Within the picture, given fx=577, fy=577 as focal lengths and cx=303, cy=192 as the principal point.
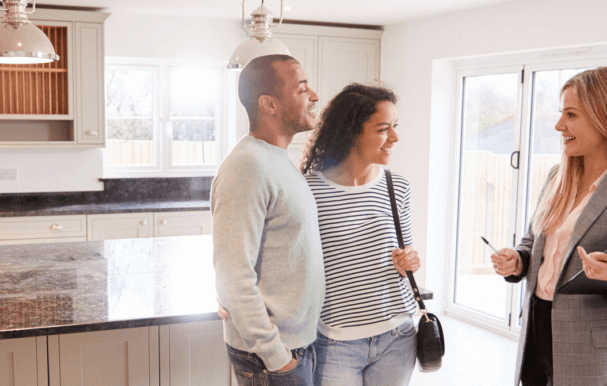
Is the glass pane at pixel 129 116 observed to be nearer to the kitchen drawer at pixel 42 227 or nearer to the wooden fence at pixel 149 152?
the wooden fence at pixel 149 152

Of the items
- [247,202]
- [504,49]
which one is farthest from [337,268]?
[504,49]

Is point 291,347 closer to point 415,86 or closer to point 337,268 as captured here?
point 337,268

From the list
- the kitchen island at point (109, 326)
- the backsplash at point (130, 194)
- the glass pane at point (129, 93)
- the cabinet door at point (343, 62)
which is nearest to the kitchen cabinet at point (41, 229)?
the backsplash at point (130, 194)

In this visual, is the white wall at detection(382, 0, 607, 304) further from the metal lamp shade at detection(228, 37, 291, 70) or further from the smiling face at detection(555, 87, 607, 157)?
the smiling face at detection(555, 87, 607, 157)

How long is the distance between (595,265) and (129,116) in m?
4.27

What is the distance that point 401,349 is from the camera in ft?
5.11

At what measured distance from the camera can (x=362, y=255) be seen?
1541 mm

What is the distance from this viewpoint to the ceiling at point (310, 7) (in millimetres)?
4062

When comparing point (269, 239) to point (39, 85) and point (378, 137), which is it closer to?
point (378, 137)

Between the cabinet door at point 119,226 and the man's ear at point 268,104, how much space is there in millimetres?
3292

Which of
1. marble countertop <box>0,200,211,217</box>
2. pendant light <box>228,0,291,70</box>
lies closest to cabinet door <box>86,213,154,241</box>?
marble countertop <box>0,200,211,217</box>

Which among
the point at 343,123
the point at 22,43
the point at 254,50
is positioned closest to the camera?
the point at 343,123

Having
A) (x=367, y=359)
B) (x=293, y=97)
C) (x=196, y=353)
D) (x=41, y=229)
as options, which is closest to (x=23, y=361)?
(x=196, y=353)

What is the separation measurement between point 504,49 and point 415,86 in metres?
0.89
